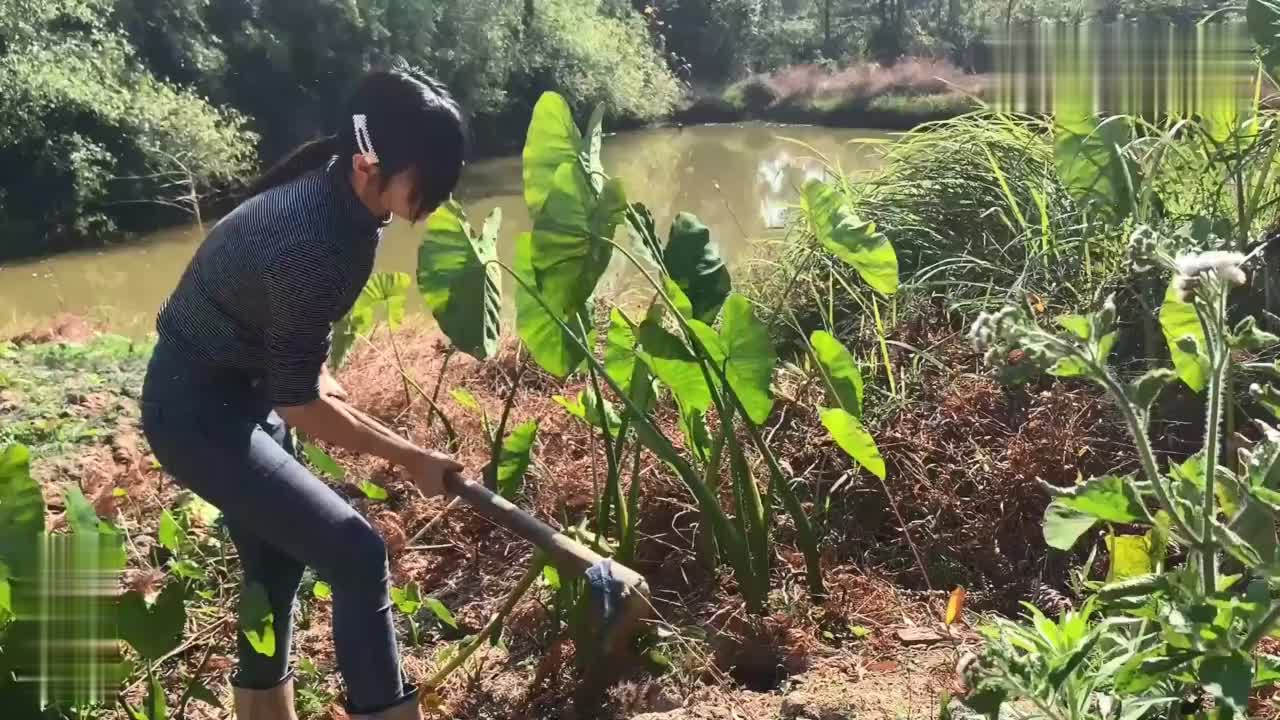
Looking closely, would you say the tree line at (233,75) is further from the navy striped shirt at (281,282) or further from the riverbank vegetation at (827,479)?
the navy striped shirt at (281,282)

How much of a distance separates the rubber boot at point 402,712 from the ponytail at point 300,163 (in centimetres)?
83

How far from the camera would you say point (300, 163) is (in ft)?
5.56

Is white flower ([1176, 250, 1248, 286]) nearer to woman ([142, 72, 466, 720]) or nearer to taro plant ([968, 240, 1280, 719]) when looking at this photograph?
taro plant ([968, 240, 1280, 719])

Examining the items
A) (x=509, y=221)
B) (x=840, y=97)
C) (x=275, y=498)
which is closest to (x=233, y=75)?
(x=509, y=221)

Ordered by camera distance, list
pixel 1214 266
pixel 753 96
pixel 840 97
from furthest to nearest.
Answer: pixel 753 96 → pixel 840 97 → pixel 1214 266

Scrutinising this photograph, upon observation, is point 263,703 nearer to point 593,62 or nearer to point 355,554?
point 355,554

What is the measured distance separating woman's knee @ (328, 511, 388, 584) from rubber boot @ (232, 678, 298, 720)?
346mm

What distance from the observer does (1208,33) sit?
3111 millimetres

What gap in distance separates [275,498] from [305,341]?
0.23 meters

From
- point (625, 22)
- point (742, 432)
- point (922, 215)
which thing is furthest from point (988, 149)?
point (625, 22)

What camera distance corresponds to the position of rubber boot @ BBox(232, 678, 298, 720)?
5.71ft

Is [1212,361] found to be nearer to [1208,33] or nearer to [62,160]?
[1208,33]

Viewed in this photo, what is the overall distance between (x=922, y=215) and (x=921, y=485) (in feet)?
4.18

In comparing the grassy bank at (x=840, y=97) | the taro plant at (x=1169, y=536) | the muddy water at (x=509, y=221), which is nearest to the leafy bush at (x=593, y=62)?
the grassy bank at (x=840, y=97)
